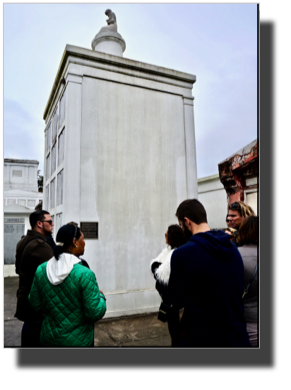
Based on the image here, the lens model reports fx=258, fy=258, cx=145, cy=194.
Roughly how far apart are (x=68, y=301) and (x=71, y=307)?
0.17ft

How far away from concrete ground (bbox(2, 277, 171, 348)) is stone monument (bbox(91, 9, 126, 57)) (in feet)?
19.9

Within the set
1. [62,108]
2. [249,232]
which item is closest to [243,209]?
[249,232]

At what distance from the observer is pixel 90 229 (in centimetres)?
489

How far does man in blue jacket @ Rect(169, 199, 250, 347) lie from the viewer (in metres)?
1.64

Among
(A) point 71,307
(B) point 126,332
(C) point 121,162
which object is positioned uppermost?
(C) point 121,162

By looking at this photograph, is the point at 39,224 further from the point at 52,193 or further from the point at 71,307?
the point at 52,193

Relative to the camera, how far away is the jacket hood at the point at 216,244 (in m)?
1.68

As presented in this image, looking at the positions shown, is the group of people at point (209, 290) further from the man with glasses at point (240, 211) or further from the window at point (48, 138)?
the window at point (48, 138)

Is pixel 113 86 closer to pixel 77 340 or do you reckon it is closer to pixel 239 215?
pixel 239 215

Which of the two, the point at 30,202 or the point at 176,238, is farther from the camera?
the point at 30,202

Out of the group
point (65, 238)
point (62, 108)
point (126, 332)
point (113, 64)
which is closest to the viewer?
point (65, 238)
